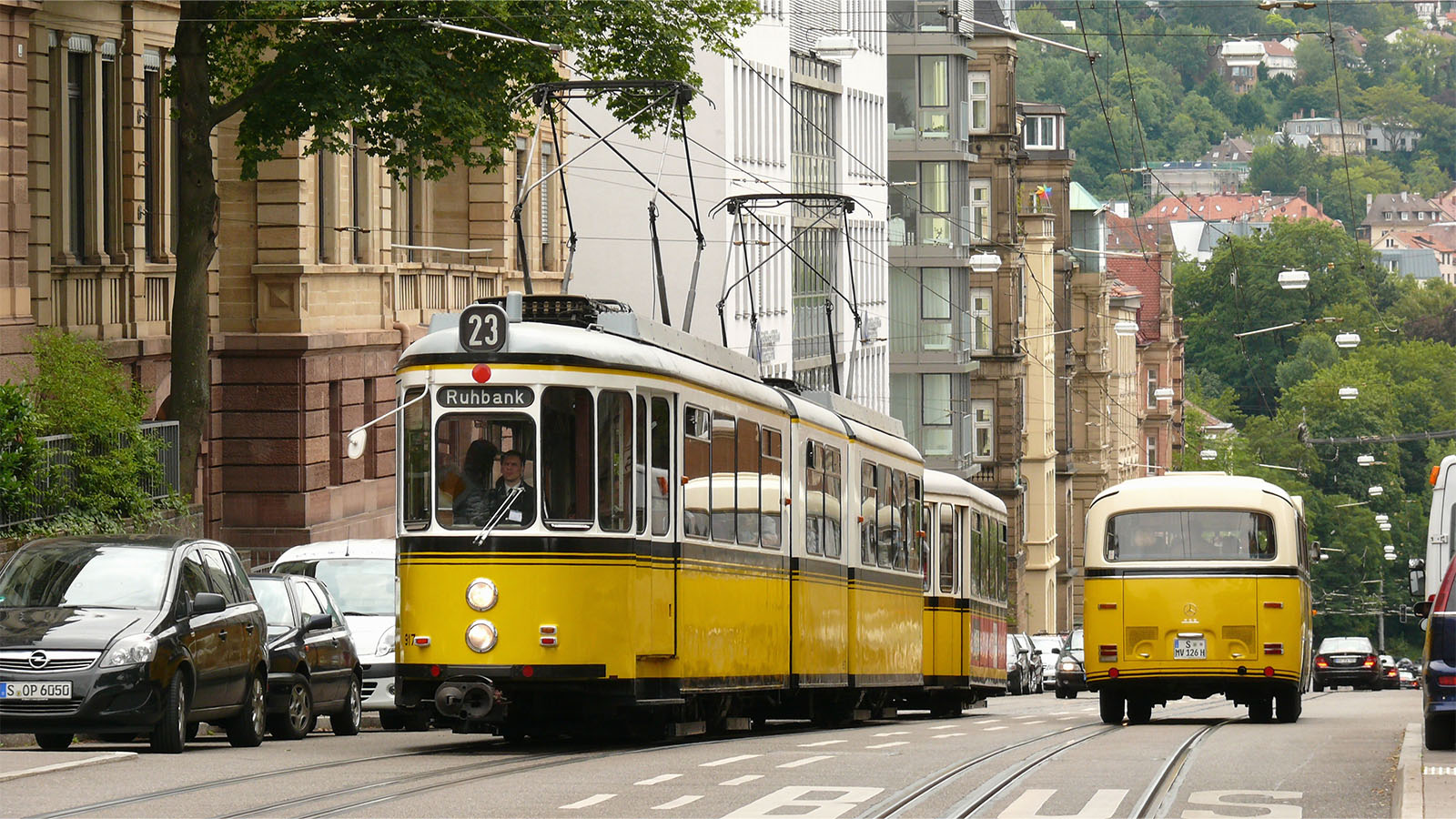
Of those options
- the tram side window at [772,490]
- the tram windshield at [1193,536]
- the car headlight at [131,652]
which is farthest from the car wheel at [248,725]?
the tram windshield at [1193,536]

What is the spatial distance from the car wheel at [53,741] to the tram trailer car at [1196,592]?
11.5 meters

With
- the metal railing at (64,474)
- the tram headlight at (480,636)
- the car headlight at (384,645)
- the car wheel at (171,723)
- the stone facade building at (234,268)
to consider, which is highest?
the stone facade building at (234,268)

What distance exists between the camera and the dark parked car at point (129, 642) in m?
19.2

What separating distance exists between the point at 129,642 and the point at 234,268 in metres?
20.1

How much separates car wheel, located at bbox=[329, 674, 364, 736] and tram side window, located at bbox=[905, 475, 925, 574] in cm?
690

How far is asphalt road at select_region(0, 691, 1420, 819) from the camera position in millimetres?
15070

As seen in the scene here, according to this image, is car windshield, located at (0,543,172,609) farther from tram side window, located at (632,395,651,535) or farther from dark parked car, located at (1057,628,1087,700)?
dark parked car, located at (1057,628,1087,700)

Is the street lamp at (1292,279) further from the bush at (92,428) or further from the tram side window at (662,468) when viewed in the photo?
the tram side window at (662,468)

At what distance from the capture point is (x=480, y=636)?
1897 cm

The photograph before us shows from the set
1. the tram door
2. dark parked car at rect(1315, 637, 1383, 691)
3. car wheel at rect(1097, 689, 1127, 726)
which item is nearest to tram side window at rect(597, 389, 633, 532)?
the tram door

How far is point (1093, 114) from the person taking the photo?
197 m

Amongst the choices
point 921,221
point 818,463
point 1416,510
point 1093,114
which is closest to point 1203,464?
point 1416,510

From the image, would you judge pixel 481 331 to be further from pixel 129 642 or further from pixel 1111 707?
pixel 1111 707

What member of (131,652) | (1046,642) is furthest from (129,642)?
(1046,642)
